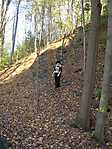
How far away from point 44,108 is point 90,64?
14.3 ft

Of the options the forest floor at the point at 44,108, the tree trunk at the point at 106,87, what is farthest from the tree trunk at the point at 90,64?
the tree trunk at the point at 106,87

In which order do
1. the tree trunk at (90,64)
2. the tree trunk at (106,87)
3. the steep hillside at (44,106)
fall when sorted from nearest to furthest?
the tree trunk at (106,87) → the steep hillside at (44,106) → the tree trunk at (90,64)

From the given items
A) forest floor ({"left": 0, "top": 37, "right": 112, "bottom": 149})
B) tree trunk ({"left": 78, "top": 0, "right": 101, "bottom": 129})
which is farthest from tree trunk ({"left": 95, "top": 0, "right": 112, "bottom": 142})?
tree trunk ({"left": 78, "top": 0, "right": 101, "bottom": 129})

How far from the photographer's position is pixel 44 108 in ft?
52.4

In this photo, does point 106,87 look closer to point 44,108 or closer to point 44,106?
point 44,108

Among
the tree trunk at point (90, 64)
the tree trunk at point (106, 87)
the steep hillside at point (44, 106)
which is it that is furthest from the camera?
the tree trunk at point (90, 64)

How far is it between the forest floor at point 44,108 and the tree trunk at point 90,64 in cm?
55

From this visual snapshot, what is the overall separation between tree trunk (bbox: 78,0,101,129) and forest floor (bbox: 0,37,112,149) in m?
0.55

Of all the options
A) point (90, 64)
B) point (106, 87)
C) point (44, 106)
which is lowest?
point (44, 106)

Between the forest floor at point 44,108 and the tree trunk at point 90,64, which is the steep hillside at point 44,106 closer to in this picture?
the forest floor at point 44,108

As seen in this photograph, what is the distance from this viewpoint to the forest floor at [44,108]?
11.1 meters

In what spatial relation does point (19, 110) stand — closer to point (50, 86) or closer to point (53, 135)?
point (53, 135)

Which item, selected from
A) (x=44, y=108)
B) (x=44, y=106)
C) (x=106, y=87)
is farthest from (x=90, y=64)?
(x=44, y=106)

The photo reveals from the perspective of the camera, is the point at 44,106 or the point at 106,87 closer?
the point at 106,87
